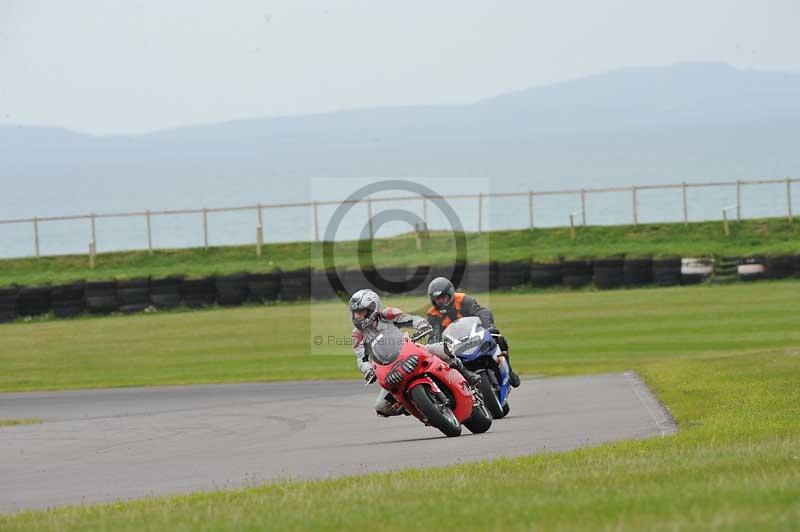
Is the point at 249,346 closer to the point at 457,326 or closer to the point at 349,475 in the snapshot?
the point at 457,326

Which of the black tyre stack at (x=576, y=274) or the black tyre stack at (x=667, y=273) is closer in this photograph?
the black tyre stack at (x=667, y=273)

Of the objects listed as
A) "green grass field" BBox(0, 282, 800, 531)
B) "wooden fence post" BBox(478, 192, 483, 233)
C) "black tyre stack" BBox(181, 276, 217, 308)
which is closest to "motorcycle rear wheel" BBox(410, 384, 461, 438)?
"green grass field" BBox(0, 282, 800, 531)

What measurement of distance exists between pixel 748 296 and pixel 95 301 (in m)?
17.3

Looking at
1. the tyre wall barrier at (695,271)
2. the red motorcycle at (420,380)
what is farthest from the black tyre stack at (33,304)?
the red motorcycle at (420,380)

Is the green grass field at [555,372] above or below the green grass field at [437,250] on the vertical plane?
below

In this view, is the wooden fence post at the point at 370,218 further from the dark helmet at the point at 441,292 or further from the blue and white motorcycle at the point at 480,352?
the dark helmet at the point at 441,292

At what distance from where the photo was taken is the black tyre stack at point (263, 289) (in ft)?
138

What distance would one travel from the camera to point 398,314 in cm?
1460

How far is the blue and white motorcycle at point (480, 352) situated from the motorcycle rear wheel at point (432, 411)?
33.0 inches

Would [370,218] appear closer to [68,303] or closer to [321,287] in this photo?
[321,287]

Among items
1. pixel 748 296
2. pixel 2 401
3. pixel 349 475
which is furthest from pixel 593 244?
pixel 349 475

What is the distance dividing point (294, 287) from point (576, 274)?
7.71 m

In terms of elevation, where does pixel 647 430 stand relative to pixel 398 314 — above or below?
below

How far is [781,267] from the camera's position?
40312 mm
